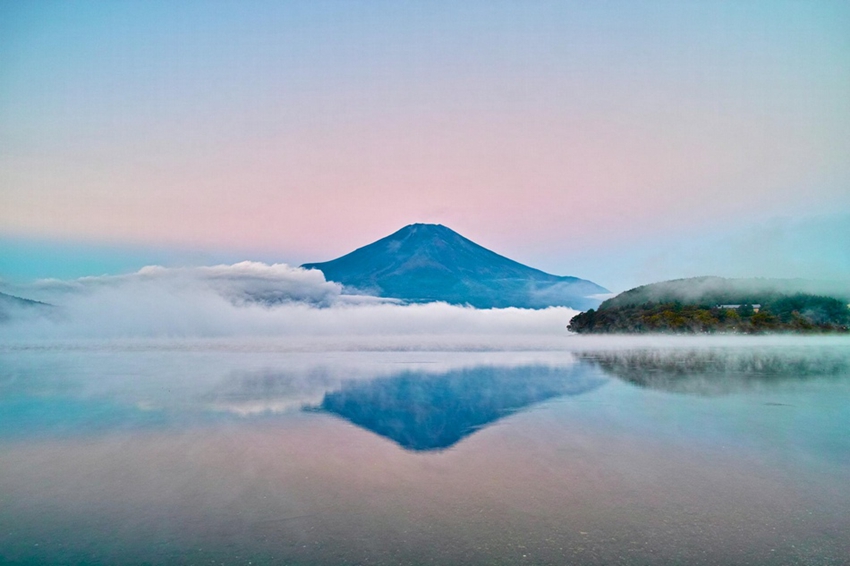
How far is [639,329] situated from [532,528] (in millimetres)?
105050

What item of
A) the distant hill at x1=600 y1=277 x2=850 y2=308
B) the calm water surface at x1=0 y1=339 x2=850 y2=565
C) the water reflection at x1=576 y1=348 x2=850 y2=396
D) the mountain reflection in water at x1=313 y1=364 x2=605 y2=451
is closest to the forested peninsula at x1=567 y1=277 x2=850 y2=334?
the distant hill at x1=600 y1=277 x2=850 y2=308

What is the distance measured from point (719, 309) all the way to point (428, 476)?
108m

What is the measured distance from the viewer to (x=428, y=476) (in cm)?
1068

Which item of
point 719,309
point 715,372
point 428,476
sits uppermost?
point 719,309

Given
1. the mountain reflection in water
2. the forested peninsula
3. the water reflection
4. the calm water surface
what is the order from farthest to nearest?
the forested peninsula < the water reflection < the mountain reflection in water < the calm water surface

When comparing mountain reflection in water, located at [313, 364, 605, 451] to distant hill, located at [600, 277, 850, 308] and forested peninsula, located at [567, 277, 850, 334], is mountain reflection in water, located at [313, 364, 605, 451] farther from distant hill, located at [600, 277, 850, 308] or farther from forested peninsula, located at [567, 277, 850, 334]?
distant hill, located at [600, 277, 850, 308]

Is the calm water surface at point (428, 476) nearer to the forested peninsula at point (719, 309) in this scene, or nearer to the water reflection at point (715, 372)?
the water reflection at point (715, 372)

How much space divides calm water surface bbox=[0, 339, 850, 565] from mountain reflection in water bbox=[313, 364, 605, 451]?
0.16 metres

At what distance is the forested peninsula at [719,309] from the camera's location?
92.6 m

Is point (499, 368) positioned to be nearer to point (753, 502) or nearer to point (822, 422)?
point (822, 422)

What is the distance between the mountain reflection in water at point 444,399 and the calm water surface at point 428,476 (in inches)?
6.2

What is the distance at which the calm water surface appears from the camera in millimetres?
7367

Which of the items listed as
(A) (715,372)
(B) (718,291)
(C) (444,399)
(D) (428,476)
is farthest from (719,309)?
(D) (428,476)

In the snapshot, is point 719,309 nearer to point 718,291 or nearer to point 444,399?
point 718,291
